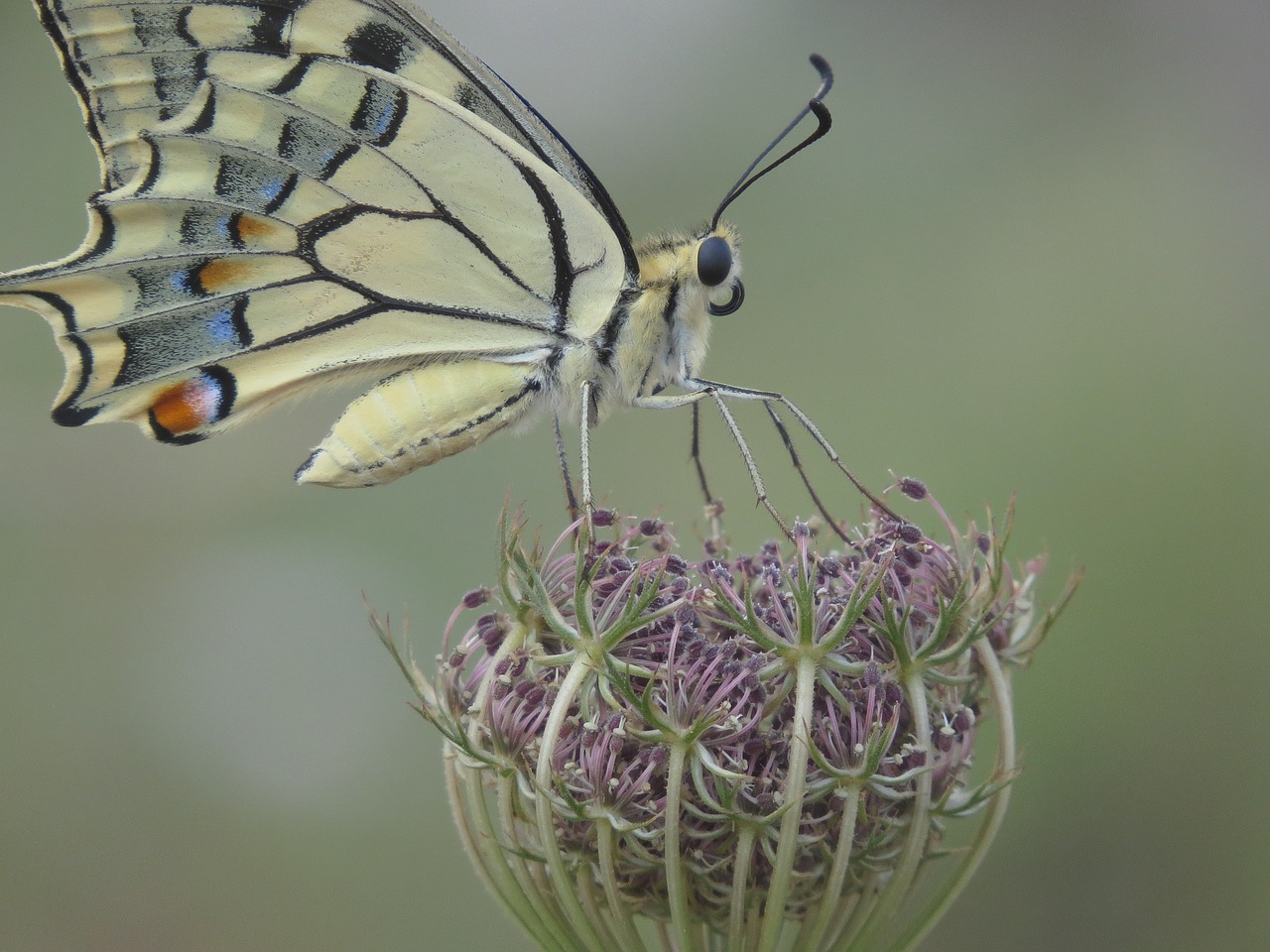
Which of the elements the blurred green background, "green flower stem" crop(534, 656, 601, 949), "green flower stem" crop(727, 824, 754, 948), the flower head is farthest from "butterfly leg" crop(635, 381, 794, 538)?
the blurred green background

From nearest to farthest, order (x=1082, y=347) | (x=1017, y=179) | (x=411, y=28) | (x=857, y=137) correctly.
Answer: (x=411, y=28) < (x=1082, y=347) < (x=1017, y=179) < (x=857, y=137)

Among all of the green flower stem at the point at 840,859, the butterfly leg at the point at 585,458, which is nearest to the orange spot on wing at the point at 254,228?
the butterfly leg at the point at 585,458

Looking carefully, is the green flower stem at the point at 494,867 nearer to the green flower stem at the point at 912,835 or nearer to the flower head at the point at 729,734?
the flower head at the point at 729,734

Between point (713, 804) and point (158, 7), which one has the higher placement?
point (158, 7)

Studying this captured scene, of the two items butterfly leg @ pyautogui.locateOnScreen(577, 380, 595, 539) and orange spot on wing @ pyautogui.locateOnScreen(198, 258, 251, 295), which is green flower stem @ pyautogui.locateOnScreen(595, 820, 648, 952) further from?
orange spot on wing @ pyautogui.locateOnScreen(198, 258, 251, 295)

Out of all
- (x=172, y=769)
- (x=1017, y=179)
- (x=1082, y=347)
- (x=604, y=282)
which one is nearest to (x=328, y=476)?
(x=604, y=282)

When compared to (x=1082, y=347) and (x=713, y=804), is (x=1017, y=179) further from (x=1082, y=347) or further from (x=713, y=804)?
(x=713, y=804)
